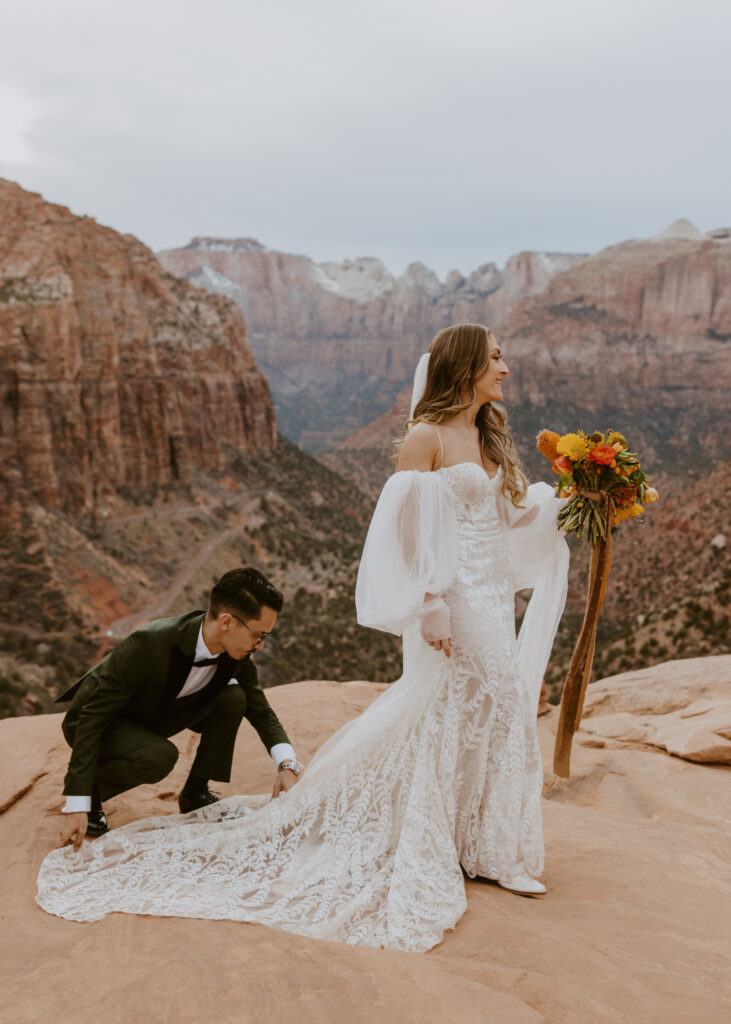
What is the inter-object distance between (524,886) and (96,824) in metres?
2.51

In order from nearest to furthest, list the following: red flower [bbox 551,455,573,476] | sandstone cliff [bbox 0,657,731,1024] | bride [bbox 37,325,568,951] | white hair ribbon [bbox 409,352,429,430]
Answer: sandstone cliff [bbox 0,657,731,1024], bride [bbox 37,325,568,951], white hair ribbon [bbox 409,352,429,430], red flower [bbox 551,455,573,476]

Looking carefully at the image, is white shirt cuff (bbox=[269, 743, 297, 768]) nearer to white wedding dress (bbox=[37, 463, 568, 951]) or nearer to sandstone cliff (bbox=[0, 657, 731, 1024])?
white wedding dress (bbox=[37, 463, 568, 951])

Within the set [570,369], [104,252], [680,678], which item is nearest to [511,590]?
[680,678]

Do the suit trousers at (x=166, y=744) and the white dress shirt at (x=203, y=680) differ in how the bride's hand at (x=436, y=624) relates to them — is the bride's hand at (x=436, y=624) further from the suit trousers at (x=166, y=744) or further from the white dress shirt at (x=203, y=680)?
the suit trousers at (x=166, y=744)

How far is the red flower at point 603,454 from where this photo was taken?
17.7 feet

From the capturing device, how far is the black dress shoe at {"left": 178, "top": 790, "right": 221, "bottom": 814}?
4.57 m

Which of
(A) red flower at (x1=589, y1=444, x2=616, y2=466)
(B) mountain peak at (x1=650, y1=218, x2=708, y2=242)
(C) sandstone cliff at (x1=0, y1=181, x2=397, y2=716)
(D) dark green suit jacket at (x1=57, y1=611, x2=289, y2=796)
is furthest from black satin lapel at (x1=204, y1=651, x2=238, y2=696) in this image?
(B) mountain peak at (x1=650, y1=218, x2=708, y2=242)

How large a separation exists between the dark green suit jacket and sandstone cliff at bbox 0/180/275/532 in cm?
2936

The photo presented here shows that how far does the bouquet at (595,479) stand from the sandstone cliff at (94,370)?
29759 mm

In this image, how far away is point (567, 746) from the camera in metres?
6.41

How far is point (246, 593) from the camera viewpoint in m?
3.91

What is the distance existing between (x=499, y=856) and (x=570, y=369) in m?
111

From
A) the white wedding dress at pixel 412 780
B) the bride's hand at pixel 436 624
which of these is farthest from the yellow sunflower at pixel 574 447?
the bride's hand at pixel 436 624

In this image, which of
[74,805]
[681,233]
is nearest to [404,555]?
[74,805]
